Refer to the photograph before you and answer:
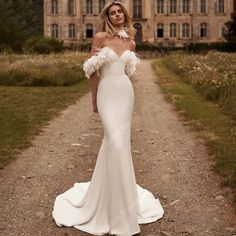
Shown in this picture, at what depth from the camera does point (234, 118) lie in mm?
10977

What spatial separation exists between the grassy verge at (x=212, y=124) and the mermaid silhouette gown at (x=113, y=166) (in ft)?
6.15

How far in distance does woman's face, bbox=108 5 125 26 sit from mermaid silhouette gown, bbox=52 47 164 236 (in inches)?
10.8

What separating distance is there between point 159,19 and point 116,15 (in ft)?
190

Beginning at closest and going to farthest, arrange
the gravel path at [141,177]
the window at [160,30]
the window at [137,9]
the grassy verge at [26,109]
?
1. the gravel path at [141,177]
2. the grassy verge at [26,109]
3. the window at [137,9]
4. the window at [160,30]

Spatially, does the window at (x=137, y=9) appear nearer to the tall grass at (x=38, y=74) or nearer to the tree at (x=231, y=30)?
the tree at (x=231, y=30)

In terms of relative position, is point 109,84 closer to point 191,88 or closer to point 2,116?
point 2,116

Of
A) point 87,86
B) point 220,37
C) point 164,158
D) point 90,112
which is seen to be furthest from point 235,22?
point 164,158

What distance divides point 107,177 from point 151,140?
4.40 meters

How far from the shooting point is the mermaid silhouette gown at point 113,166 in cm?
477

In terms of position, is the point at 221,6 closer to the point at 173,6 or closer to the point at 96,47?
the point at 173,6

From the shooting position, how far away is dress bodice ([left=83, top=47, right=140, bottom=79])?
4.87 metres

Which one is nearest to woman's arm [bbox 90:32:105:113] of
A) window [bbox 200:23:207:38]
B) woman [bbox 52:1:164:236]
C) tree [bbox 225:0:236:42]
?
woman [bbox 52:1:164:236]

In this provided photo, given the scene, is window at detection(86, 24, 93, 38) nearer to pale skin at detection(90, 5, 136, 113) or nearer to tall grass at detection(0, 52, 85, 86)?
tall grass at detection(0, 52, 85, 86)

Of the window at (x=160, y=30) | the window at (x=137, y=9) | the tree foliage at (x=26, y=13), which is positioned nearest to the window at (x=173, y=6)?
the window at (x=160, y=30)
